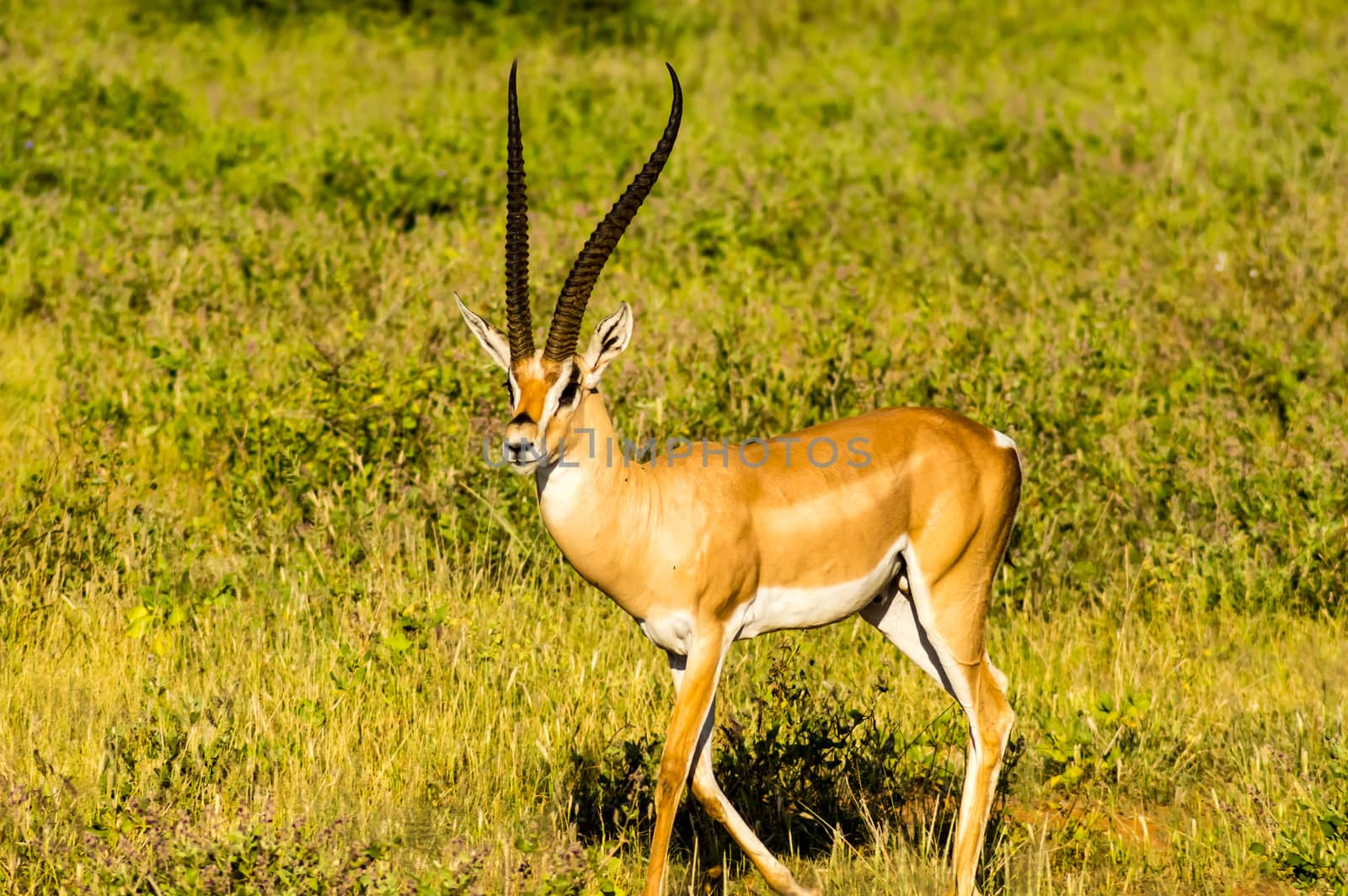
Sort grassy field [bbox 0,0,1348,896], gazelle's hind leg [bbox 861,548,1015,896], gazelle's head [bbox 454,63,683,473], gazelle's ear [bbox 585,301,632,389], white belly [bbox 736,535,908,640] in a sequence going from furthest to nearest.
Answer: grassy field [bbox 0,0,1348,896] < gazelle's hind leg [bbox 861,548,1015,896] < white belly [bbox 736,535,908,640] < gazelle's ear [bbox 585,301,632,389] < gazelle's head [bbox 454,63,683,473]

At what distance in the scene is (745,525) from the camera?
5.00m

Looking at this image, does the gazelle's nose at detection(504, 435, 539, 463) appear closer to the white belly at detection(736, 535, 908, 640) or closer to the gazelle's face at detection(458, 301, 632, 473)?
the gazelle's face at detection(458, 301, 632, 473)

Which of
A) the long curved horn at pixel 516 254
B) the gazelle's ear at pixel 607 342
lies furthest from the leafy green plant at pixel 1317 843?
the long curved horn at pixel 516 254

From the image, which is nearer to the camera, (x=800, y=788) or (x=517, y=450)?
(x=517, y=450)

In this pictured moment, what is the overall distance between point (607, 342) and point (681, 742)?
4.12ft

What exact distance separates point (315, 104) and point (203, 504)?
7.47 metres

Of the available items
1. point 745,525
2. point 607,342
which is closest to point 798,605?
point 745,525

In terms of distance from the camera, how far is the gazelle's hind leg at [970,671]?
519 centimetres

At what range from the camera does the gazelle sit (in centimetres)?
477

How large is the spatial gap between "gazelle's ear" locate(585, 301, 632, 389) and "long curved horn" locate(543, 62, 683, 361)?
107mm

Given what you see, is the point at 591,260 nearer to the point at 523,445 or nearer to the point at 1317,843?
the point at 523,445

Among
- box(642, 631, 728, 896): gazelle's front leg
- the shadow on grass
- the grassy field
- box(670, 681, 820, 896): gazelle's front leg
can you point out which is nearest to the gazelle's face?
box(642, 631, 728, 896): gazelle's front leg

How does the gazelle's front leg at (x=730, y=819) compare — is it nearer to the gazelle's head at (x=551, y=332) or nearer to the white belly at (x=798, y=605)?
the white belly at (x=798, y=605)

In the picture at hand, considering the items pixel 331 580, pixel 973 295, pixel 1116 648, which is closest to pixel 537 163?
pixel 973 295
